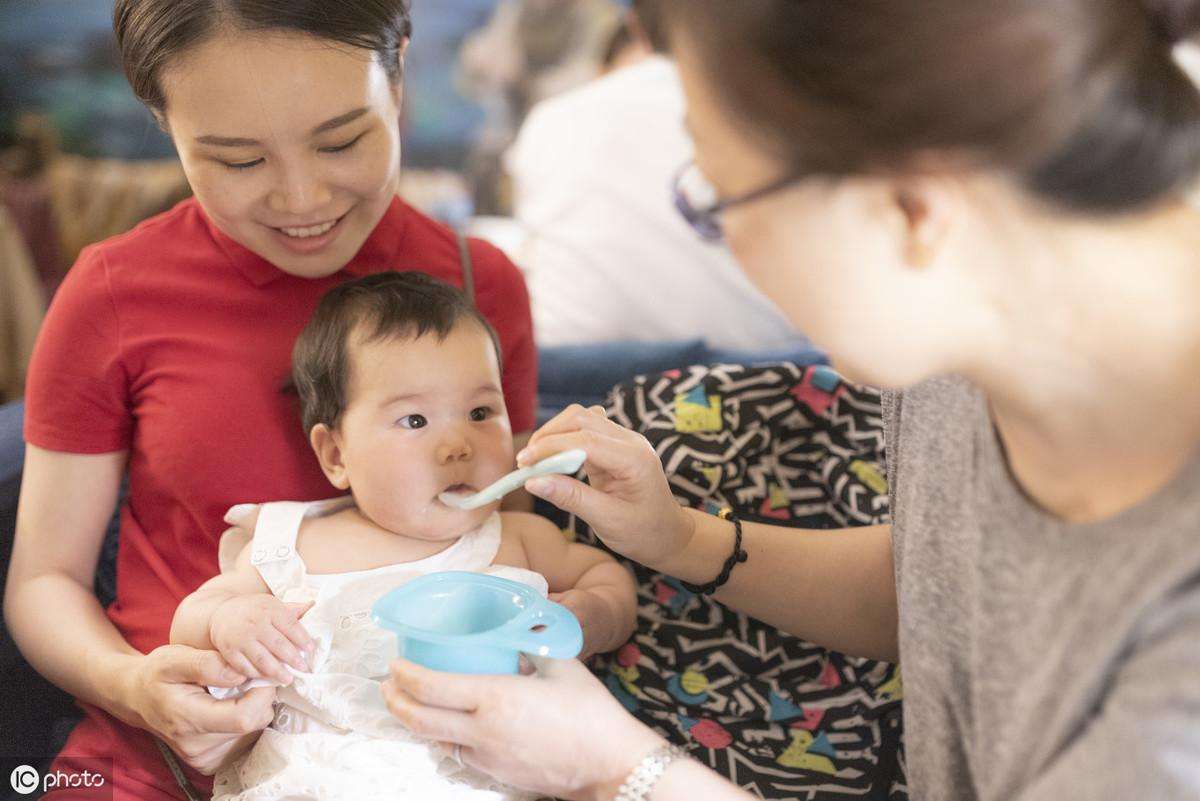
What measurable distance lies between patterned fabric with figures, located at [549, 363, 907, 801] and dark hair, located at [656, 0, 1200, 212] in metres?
0.87

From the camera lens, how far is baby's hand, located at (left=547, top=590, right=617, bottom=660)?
1414 mm

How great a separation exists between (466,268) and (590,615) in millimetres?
587

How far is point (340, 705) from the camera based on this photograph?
1236mm

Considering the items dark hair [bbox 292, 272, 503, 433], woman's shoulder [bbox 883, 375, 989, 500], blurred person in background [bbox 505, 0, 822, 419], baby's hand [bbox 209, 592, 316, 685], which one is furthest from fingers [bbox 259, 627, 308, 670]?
blurred person in background [bbox 505, 0, 822, 419]

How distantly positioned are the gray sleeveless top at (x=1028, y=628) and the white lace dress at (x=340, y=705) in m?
0.49

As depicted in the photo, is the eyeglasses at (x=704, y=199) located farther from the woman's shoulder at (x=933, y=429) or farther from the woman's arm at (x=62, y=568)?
the woman's arm at (x=62, y=568)

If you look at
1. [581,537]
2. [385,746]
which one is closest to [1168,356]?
[385,746]

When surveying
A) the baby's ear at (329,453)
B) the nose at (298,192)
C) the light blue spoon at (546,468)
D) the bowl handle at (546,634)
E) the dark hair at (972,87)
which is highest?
the dark hair at (972,87)

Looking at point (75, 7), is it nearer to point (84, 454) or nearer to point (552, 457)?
point (84, 454)

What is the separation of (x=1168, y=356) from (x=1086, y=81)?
0.23 metres

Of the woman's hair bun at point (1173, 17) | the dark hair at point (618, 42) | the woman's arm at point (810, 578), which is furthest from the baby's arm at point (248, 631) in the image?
the dark hair at point (618, 42)

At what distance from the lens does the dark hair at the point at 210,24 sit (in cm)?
127

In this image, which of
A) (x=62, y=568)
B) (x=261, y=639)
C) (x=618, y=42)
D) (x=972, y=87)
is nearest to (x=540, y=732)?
(x=261, y=639)

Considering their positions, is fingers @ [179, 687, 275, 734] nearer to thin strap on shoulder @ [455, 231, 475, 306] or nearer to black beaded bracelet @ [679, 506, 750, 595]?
black beaded bracelet @ [679, 506, 750, 595]
